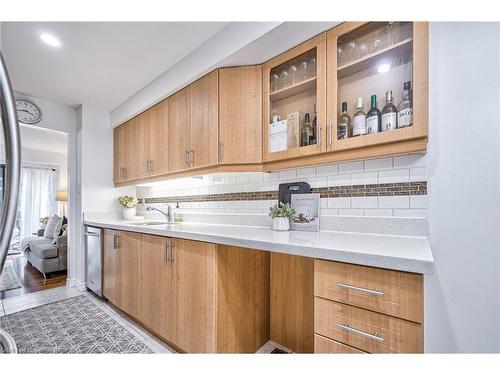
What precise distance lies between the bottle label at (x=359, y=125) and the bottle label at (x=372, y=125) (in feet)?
0.07

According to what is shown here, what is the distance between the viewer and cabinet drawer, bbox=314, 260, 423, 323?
2.53ft

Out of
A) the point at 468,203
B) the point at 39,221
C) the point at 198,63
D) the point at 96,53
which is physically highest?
the point at 96,53

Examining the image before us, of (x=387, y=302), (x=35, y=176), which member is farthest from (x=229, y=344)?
(x=35, y=176)

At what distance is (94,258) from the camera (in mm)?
2588

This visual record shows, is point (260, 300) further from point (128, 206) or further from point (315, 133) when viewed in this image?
point (128, 206)

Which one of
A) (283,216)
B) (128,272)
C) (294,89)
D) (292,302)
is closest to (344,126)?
(294,89)

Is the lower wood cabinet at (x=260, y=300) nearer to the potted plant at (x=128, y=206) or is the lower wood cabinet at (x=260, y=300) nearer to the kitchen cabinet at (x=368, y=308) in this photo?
the kitchen cabinet at (x=368, y=308)

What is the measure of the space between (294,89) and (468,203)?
3.86 feet

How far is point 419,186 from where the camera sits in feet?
4.12

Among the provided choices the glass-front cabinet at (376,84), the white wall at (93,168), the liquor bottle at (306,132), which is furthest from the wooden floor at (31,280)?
the glass-front cabinet at (376,84)

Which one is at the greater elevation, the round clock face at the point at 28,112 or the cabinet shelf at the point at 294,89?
the round clock face at the point at 28,112

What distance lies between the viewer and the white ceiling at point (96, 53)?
1665mm

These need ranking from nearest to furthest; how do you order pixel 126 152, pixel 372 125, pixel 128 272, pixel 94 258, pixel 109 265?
pixel 372 125, pixel 128 272, pixel 109 265, pixel 94 258, pixel 126 152

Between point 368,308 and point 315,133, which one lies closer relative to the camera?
point 368,308
